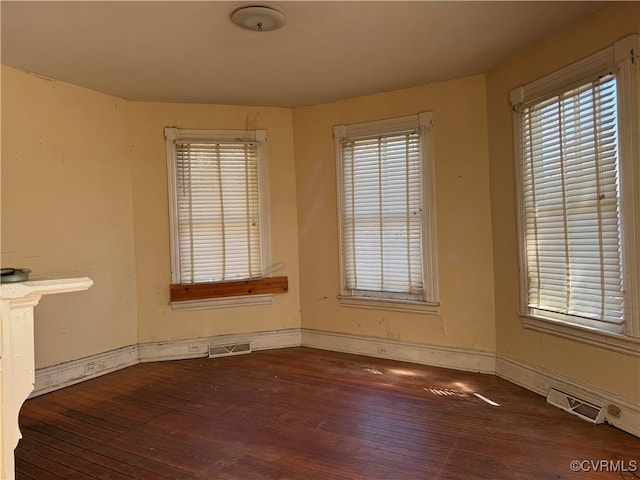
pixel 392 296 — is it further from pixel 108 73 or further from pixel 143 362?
pixel 108 73

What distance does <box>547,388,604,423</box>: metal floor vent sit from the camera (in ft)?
8.65

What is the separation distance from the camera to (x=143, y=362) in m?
4.13

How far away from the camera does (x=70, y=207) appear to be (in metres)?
3.59

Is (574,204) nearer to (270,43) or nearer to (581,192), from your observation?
(581,192)

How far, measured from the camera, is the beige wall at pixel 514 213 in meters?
2.51

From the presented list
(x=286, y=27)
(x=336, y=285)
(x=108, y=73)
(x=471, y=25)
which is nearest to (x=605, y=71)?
(x=471, y=25)

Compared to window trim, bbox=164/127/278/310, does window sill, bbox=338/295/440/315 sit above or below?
below

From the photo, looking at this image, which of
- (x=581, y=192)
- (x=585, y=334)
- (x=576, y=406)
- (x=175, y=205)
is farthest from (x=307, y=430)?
(x=175, y=205)

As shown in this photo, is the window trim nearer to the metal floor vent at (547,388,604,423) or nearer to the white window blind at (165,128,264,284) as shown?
the white window blind at (165,128,264,284)

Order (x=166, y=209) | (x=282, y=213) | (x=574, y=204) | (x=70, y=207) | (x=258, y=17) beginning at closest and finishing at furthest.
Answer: (x=258, y=17), (x=574, y=204), (x=70, y=207), (x=166, y=209), (x=282, y=213)

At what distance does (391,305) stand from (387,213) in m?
0.90

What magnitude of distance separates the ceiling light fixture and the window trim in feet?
5.64

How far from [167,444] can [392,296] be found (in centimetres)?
236

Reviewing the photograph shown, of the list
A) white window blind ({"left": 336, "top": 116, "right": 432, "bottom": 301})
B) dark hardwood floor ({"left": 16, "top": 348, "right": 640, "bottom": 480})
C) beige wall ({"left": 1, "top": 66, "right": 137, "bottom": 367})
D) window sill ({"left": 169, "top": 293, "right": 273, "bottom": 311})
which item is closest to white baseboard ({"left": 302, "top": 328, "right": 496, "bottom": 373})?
dark hardwood floor ({"left": 16, "top": 348, "right": 640, "bottom": 480})
